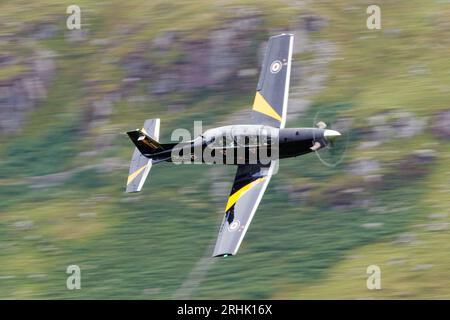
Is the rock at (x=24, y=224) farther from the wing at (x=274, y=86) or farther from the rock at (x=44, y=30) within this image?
the wing at (x=274, y=86)

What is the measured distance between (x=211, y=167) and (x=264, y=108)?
864cm

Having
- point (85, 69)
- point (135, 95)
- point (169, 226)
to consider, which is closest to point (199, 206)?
point (169, 226)

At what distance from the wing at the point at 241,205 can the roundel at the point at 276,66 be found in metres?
4.81

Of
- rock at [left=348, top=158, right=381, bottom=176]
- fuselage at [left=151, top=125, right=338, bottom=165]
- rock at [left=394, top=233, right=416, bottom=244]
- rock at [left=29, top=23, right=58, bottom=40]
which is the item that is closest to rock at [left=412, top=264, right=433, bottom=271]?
rock at [left=394, top=233, right=416, bottom=244]

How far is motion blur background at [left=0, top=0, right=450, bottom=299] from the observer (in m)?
46.3

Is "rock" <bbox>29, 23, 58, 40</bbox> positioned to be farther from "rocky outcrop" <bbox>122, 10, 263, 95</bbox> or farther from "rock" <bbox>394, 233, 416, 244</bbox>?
"rock" <bbox>394, 233, 416, 244</bbox>

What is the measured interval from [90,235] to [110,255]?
6.16ft

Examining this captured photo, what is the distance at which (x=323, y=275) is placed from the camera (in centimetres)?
4534

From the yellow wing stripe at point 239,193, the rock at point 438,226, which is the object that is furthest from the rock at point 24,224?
the rock at point 438,226

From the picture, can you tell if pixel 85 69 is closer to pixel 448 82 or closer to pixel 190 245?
pixel 190 245

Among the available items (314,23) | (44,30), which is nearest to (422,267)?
(314,23)

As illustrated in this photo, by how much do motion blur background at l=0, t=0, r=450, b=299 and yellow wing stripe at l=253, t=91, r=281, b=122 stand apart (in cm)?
702

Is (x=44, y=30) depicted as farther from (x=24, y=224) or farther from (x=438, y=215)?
(x=438, y=215)

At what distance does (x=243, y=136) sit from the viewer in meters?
41.4
